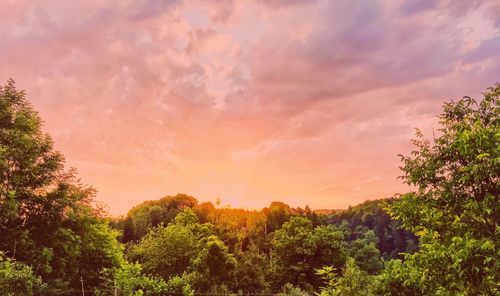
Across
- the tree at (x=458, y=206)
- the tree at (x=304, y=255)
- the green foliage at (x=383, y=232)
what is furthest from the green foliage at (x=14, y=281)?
the green foliage at (x=383, y=232)

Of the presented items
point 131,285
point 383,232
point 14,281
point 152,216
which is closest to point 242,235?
point 131,285

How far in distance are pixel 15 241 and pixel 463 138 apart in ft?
96.8

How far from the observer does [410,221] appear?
582 inches

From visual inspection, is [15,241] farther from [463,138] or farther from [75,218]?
[463,138]

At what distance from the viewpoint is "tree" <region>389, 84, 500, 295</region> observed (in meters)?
12.7

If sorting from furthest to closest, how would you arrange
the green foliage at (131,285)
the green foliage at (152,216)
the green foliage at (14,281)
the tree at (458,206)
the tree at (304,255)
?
Result: the green foliage at (152,216), the tree at (304,255), the green foliage at (131,285), the green foliage at (14,281), the tree at (458,206)

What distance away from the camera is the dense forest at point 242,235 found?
13.2 metres

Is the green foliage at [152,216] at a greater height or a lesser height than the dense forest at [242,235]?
greater

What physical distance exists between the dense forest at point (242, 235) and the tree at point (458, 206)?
35 mm

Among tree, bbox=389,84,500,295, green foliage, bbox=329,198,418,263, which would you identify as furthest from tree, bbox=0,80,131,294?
green foliage, bbox=329,198,418,263

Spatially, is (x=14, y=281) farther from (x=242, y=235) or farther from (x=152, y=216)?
(x=152, y=216)

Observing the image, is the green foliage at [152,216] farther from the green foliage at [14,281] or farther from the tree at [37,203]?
the green foliage at [14,281]

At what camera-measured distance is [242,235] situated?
7088cm

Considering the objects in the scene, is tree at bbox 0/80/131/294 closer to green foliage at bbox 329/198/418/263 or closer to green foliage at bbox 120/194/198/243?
green foliage at bbox 120/194/198/243
